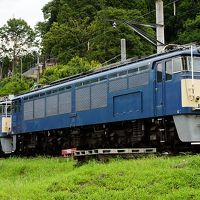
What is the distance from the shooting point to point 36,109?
26328mm

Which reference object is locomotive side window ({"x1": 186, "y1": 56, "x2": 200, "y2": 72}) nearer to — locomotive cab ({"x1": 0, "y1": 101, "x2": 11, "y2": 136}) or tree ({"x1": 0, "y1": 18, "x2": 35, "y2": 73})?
locomotive cab ({"x1": 0, "y1": 101, "x2": 11, "y2": 136})

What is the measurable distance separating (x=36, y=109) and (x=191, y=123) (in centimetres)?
1218

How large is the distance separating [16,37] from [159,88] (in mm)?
76523

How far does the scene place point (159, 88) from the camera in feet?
56.4

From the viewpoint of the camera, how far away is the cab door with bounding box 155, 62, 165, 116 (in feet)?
55.7

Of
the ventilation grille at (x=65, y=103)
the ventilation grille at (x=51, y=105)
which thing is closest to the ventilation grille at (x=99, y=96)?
the ventilation grille at (x=65, y=103)

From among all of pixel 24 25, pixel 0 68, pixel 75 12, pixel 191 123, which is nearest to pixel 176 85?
pixel 191 123

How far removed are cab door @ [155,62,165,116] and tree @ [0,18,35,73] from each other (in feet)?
245

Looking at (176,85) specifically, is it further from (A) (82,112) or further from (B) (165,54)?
(A) (82,112)

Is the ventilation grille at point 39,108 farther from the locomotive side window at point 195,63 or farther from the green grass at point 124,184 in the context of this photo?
the green grass at point 124,184

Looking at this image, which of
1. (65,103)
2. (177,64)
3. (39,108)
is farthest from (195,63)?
(39,108)

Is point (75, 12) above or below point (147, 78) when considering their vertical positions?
above

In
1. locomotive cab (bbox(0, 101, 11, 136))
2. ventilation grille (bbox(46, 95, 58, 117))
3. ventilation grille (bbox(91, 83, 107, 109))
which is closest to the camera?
ventilation grille (bbox(91, 83, 107, 109))

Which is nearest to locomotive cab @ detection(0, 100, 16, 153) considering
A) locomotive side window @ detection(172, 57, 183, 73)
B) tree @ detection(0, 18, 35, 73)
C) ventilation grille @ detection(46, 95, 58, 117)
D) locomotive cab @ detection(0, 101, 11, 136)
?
locomotive cab @ detection(0, 101, 11, 136)
